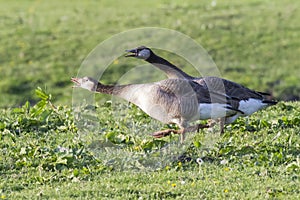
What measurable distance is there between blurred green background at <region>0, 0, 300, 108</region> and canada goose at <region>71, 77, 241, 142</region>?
8.45m

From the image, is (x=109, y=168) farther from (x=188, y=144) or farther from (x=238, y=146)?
(x=238, y=146)

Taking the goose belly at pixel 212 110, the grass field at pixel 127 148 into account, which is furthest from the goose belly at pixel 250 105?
the goose belly at pixel 212 110

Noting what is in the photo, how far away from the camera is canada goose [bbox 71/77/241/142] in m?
8.14

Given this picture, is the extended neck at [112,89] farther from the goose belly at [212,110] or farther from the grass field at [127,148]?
the goose belly at [212,110]

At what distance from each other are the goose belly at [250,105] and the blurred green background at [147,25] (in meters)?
8.06

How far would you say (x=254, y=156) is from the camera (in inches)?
293

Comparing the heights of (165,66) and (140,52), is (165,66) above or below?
below

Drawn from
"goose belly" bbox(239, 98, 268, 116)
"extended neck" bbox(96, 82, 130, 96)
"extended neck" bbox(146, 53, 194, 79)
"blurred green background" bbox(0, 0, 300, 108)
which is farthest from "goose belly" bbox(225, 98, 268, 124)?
"blurred green background" bbox(0, 0, 300, 108)

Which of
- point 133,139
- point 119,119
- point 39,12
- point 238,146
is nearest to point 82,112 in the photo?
point 119,119

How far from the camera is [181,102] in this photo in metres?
A: 8.12

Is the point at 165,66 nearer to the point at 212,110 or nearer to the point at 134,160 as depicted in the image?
the point at 212,110

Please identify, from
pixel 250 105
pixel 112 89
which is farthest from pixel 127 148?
pixel 250 105

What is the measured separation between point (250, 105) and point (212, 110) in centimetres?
84

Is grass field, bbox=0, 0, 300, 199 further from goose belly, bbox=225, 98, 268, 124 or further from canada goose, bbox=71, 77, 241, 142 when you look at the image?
canada goose, bbox=71, 77, 241, 142
